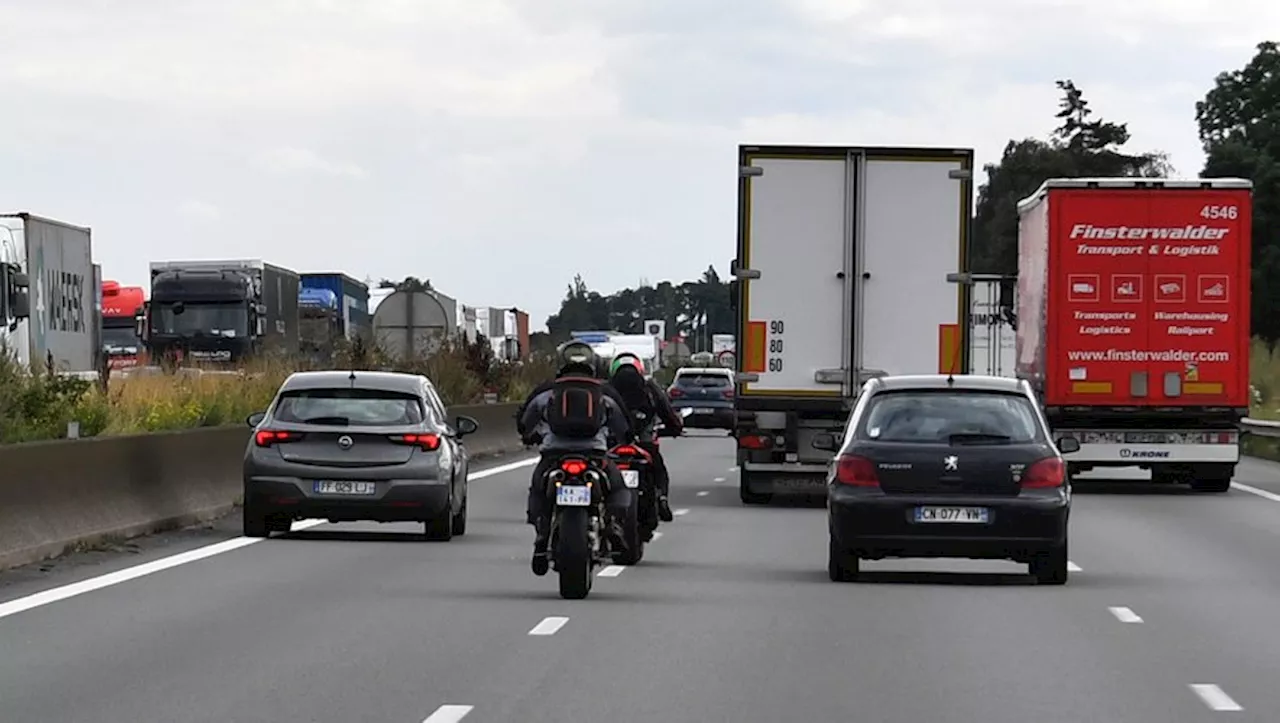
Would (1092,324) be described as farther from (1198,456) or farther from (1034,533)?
(1034,533)

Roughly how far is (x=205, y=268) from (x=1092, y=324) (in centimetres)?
2819

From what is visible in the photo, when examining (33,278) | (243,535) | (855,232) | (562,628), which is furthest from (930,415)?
(33,278)

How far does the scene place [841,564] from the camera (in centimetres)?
1812

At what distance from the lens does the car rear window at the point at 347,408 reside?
71.1ft

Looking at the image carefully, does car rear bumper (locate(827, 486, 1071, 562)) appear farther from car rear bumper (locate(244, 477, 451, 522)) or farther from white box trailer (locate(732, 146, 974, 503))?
white box trailer (locate(732, 146, 974, 503))

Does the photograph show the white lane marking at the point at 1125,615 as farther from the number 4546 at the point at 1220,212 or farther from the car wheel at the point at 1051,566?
the number 4546 at the point at 1220,212

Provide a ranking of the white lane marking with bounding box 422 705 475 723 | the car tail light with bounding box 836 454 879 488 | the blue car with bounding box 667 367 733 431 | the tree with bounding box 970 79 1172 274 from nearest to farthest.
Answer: the white lane marking with bounding box 422 705 475 723, the car tail light with bounding box 836 454 879 488, the blue car with bounding box 667 367 733 431, the tree with bounding box 970 79 1172 274

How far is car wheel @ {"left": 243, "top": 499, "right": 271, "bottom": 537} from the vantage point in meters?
21.5

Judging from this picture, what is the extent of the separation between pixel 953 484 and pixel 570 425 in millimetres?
2897

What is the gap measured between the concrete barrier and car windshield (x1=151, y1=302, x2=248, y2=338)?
90.0 ft

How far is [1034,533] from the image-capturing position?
17.6 meters

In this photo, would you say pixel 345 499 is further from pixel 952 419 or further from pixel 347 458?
pixel 952 419

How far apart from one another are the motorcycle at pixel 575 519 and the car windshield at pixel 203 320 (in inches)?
1482

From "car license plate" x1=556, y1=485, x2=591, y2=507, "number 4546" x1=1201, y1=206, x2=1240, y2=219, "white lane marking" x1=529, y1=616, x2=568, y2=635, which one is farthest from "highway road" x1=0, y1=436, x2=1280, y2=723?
"number 4546" x1=1201, y1=206, x2=1240, y2=219
